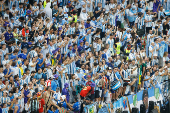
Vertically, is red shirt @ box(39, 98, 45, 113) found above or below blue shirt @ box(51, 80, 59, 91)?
below

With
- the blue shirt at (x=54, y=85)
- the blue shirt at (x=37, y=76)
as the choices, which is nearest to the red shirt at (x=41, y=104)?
the blue shirt at (x=54, y=85)

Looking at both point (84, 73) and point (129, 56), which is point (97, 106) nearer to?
point (84, 73)

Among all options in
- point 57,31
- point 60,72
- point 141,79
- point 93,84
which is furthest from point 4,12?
point 141,79

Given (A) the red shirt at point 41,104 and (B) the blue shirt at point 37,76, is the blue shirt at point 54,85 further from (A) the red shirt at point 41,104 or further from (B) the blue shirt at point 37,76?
(A) the red shirt at point 41,104

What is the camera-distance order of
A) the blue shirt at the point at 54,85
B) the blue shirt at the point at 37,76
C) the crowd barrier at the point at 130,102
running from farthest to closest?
1. the blue shirt at the point at 37,76
2. the blue shirt at the point at 54,85
3. the crowd barrier at the point at 130,102

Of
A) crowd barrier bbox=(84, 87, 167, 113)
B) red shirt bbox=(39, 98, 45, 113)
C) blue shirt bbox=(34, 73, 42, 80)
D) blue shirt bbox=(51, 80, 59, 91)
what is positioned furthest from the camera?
blue shirt bbox=(34, 73, 42, 80)

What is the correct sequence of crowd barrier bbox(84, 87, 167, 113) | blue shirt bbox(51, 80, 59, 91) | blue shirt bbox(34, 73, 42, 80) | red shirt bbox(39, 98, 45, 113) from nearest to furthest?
red shirt bbox(39, 98, 45, 113)
crowd barrier bbox(84, 87, 167, 113)
blue shirt bbox(51, 80, 59, 91)
blue shirt bbox(34, 73, 42, 80)

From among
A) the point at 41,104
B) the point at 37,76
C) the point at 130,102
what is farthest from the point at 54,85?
the point at 130,102

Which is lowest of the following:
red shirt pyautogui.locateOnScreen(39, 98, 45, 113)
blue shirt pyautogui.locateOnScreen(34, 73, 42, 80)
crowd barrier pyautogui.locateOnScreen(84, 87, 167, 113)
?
crowd barrier pyautogui.locateOnScreen(84, 87, 167, 113)

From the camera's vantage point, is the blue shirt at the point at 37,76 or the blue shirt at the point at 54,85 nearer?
the blue shirt at the point at 54,85

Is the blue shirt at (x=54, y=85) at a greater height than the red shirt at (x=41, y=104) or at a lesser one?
greater

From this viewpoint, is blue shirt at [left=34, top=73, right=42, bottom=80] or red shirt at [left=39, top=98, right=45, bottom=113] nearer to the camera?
red shirt at [left=39, top=98, right=45, bottom=113]

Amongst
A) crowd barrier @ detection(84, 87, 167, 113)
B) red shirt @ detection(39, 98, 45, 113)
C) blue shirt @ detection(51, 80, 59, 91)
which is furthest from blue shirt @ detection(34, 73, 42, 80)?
crowd barrier @ detection(84, 87, 167, 113)

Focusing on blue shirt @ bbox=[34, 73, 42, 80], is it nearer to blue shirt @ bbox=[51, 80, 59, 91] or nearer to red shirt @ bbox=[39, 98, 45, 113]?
blue shirt @ bbox=[51, 80, 59, 91]
